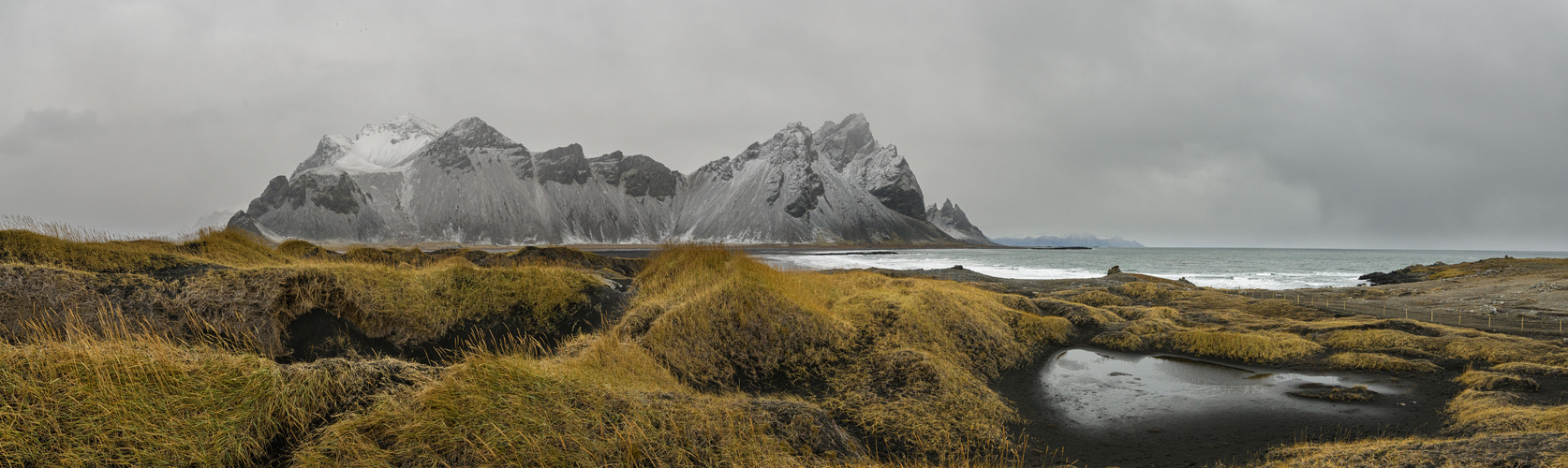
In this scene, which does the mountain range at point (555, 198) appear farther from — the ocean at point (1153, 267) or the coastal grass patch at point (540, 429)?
the coastal grass patch at point (540, 429)

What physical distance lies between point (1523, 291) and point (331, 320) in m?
38.3

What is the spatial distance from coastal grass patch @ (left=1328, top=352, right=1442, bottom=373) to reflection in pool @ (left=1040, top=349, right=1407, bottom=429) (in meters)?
0.64

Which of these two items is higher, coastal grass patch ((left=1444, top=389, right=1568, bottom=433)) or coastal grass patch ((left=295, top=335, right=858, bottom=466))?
Answer: coastal grass patch ((left=295, top=335, right=858, bottom=466))

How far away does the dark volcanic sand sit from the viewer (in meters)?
6.13

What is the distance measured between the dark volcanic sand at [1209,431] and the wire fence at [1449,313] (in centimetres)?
1037

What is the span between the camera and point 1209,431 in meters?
6.96

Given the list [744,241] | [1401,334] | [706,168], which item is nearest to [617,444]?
[1401,334]

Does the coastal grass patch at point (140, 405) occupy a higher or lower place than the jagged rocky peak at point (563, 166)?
lower

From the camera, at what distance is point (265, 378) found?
14.1ft

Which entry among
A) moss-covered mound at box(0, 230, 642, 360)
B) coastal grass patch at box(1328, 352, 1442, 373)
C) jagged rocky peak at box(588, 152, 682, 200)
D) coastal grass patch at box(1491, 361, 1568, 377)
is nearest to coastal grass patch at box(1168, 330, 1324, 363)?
coastal grass patch at box(1328, 352, 1442, 373)

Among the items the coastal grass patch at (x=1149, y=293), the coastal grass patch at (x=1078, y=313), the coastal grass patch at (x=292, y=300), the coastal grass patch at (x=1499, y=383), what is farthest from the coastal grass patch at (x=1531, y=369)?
the coastal grass patch at (x=292, y=300)

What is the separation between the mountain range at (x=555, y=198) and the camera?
133 m

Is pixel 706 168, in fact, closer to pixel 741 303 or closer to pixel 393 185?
pixel 393 185

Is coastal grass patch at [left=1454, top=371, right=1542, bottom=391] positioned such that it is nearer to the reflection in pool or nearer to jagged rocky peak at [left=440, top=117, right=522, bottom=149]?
the reflection in pool
